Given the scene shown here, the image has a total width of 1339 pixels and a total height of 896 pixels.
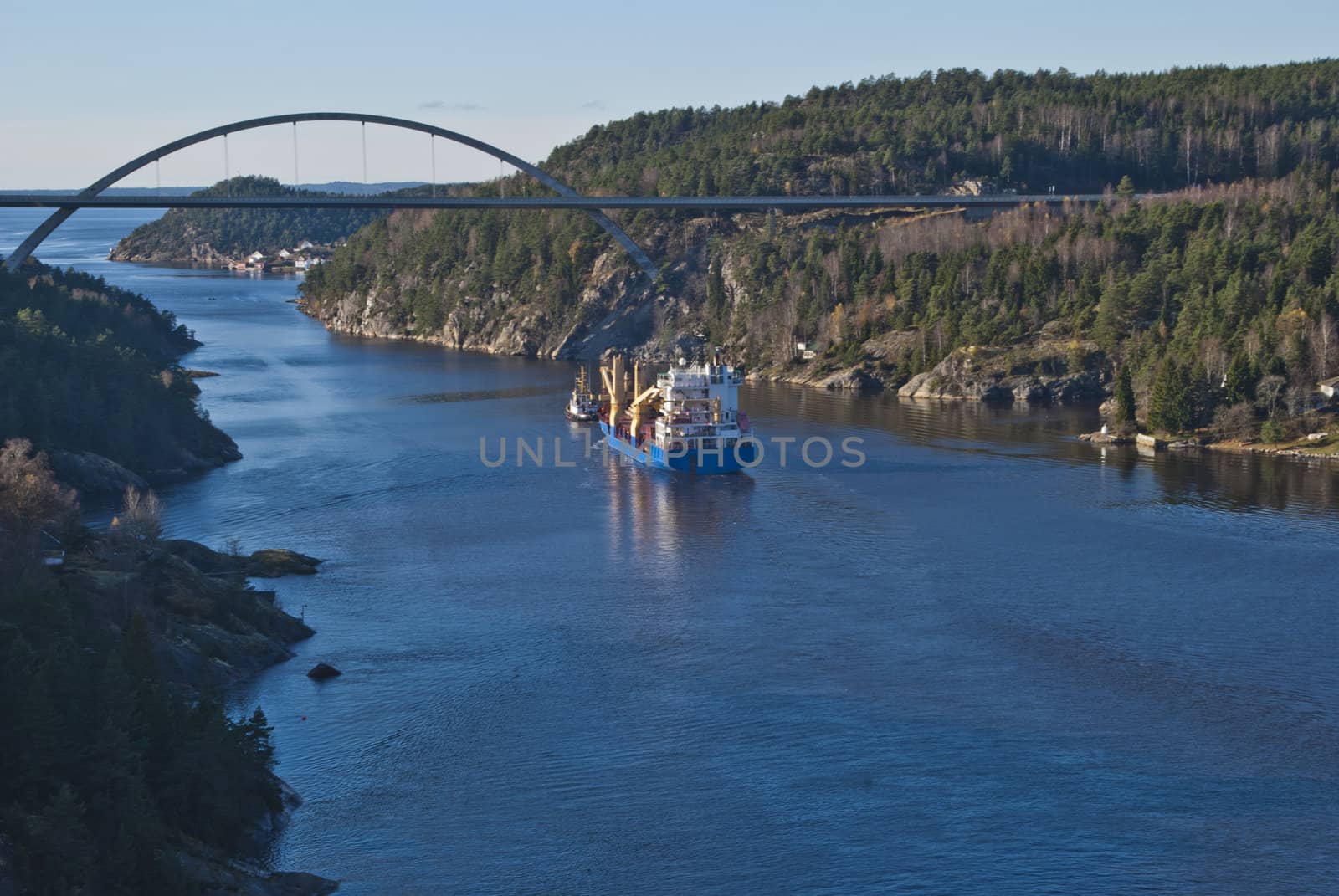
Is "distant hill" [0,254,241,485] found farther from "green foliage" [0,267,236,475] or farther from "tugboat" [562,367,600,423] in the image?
"tugboat" [562,367,600,423]

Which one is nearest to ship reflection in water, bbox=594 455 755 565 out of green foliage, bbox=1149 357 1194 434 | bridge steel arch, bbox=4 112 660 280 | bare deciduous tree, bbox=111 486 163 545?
bare deciduous tree, bbox=111 486 163 545

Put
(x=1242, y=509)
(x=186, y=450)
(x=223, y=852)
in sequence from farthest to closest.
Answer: (x=186, y=450) < (x=1242, y=509) < (x=223, y=852)

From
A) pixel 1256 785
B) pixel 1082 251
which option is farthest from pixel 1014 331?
pixel 1256 785

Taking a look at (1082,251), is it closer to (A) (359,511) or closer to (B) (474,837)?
(A) (359,511)

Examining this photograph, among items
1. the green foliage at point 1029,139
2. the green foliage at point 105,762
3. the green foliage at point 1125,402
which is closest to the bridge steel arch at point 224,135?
the green foliage at point 1029,139

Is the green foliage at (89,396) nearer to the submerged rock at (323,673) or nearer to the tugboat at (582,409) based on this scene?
the tugboat at (582,409)

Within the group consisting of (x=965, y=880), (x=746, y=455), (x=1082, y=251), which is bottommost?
(x=965, y=880)

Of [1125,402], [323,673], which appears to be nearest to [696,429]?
[1125,402]
